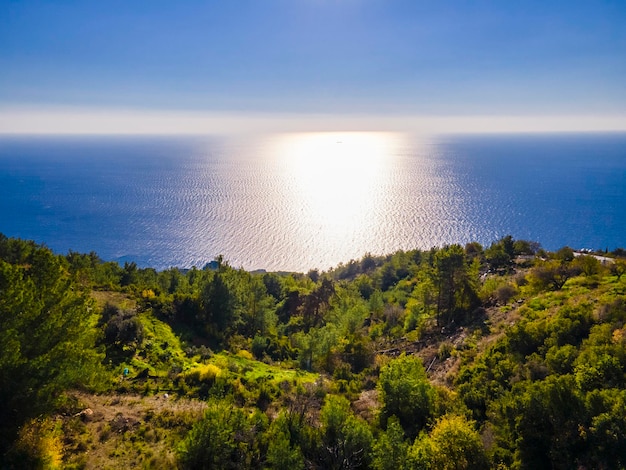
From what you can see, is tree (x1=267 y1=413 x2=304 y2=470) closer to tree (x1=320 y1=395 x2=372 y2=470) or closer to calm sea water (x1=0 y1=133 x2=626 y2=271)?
tree (x1=320 y1=395 x2=372 y2=470)

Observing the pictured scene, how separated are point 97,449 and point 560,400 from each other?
22855 millimetres

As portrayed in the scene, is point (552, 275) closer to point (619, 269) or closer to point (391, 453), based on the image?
point (619, 269)

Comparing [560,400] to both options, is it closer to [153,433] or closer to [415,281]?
[153,433]

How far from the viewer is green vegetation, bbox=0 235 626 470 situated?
15852 mm

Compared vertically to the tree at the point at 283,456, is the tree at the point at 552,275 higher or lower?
higher

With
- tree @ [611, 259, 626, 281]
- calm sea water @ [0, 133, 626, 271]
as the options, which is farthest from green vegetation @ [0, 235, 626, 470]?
calm sea water @ [0, 133, 626, 271]

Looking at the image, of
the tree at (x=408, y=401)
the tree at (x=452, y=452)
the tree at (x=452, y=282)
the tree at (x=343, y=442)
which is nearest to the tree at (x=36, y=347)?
the tree at (x=343, y=442)

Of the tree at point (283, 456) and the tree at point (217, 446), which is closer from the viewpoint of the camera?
the tree at point (283, 456)

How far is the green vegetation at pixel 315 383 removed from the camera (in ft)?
52.0

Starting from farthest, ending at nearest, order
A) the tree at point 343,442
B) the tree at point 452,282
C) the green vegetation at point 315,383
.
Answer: the tree at point 452,282
the tree at point 343,442
the green vegetation at point 315,383

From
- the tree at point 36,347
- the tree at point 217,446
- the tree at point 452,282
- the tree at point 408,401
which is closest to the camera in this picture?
the tree at point 36,347

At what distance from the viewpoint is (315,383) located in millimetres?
28531

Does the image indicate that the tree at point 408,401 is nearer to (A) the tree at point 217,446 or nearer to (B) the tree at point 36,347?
(A) the tree at point 217,446

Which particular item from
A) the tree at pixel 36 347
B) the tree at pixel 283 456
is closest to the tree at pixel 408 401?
the tree at pixel 283 456
